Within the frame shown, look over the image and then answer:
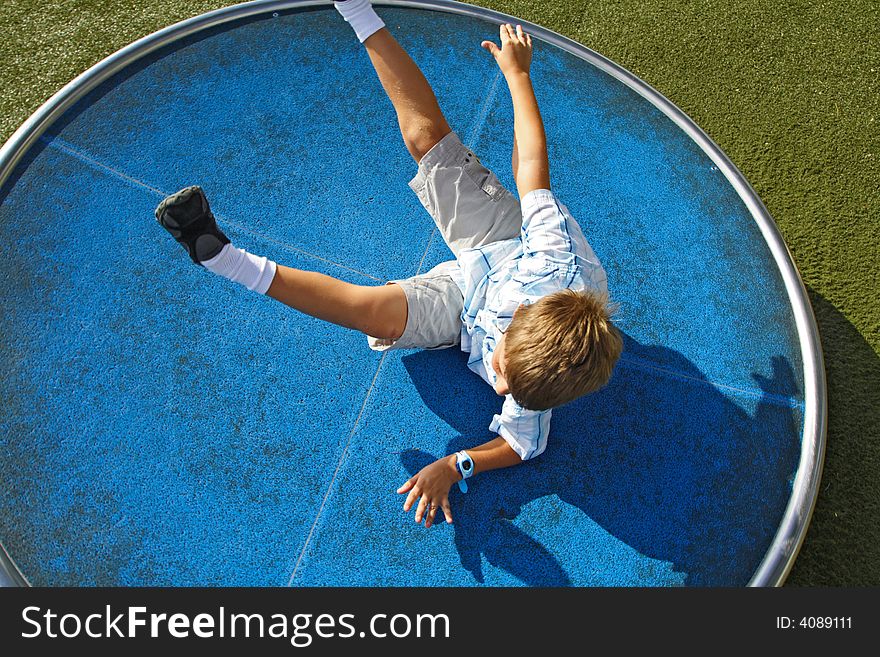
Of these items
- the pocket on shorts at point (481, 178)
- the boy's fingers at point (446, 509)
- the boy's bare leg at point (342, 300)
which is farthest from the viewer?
the pocket on shorts at point (481, 178)

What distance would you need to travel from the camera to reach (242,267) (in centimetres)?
229

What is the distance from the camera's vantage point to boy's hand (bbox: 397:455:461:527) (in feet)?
8.64

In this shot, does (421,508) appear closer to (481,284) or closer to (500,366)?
(500,366)

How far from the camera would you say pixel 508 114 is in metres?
3.73

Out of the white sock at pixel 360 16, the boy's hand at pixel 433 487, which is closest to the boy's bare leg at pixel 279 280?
the boy's hand at pixel 433 487

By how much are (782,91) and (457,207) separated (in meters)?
2.28

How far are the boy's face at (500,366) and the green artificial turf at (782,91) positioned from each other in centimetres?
164

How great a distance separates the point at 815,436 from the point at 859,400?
39 cm

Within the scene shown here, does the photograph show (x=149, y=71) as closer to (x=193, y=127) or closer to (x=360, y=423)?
(x=193, y=127)

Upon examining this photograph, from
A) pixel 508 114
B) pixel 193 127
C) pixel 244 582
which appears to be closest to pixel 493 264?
pixel 508 114

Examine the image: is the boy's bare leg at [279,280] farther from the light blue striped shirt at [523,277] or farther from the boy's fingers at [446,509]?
the boy's fingers at [446,509]

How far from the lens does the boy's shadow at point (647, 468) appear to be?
283 cm

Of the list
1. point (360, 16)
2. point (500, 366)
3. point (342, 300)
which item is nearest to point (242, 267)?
point (342, 300)

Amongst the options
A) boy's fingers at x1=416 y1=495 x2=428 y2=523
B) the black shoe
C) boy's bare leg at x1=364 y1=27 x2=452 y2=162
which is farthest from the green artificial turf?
the black shoe
